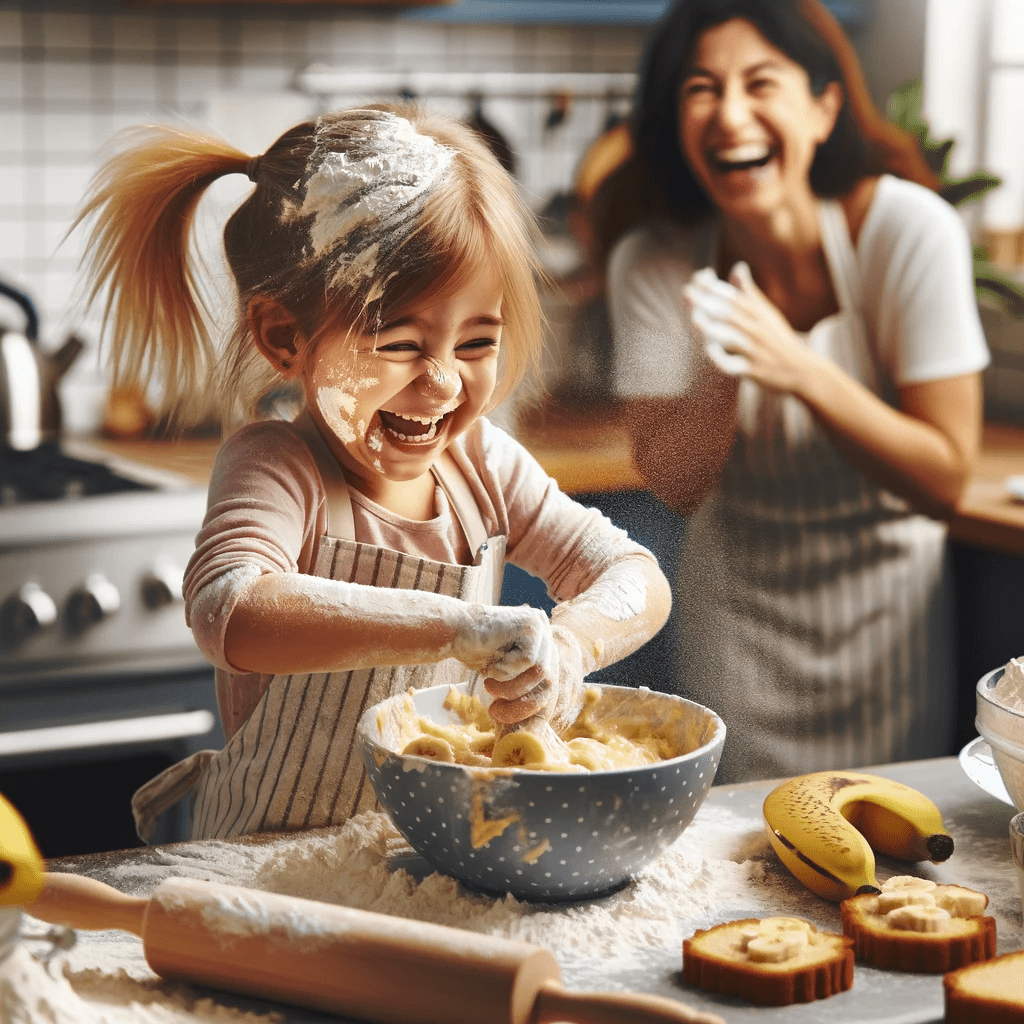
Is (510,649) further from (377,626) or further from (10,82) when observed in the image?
(10,82)

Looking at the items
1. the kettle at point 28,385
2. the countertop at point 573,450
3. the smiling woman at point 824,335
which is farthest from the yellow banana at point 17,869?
the smiling woman at point 824,335

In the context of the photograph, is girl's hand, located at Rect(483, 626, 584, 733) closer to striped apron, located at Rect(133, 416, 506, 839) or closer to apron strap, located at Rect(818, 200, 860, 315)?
striped apron, located at Rect(133, 416, 506, 839)

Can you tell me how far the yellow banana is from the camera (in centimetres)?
52

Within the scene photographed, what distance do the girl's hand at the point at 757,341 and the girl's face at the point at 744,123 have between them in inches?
4.5

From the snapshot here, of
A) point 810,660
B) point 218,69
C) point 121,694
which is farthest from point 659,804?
point 218,69

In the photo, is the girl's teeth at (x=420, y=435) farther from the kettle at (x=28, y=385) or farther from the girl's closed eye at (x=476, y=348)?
the kettle at (x=28, y=385)

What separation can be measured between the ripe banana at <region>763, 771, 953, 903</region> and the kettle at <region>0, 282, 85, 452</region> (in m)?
1.02

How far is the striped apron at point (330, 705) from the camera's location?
2.40 ft

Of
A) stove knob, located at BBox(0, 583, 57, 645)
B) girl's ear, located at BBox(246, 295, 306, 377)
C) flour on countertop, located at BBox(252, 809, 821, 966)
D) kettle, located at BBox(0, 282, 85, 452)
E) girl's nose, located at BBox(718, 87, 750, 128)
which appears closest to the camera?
flour on countertop, located at BBox(252, 809, 821, 966)

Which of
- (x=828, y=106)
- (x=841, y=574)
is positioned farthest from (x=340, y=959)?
(x=828, y=106)

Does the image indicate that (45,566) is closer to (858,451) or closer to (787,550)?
(787,550)

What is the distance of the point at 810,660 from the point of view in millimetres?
1588

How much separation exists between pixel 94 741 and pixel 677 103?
3.46ft

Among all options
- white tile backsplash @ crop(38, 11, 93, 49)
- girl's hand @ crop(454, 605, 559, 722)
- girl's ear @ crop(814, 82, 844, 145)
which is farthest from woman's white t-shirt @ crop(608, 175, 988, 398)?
girl's hand @ crop(454, 605, 559, 722)
